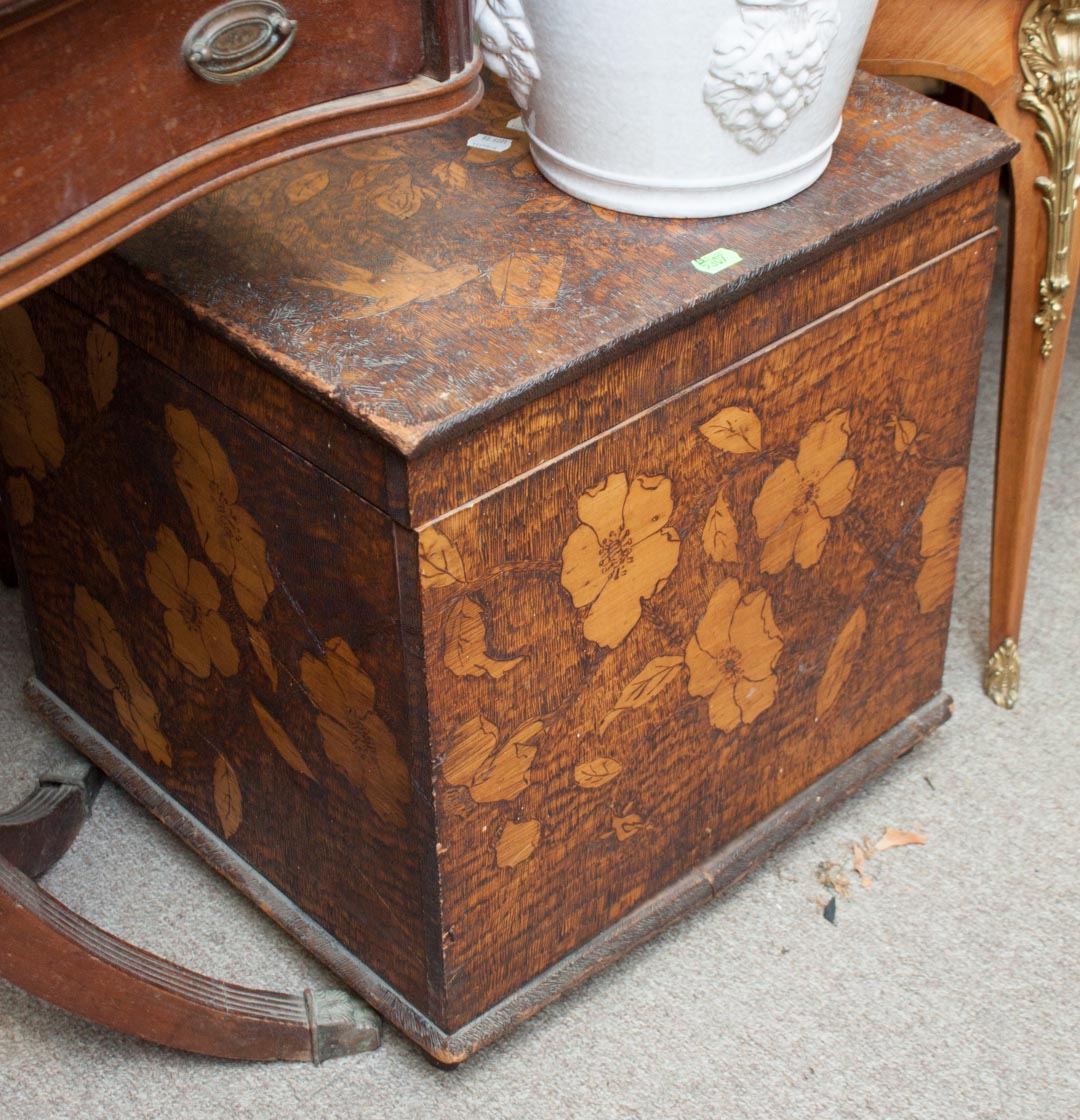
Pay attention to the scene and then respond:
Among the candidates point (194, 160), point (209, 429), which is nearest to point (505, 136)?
point (209, 429)

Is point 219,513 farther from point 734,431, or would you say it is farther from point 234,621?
point 734,431

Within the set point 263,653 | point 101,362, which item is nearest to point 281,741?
point 263,653

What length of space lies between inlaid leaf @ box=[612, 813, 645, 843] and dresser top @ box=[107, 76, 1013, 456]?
1.28 feet

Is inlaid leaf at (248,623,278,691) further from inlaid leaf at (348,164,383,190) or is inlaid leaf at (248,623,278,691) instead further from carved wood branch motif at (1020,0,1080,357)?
carved wood branch motif at (1020,0,1080,357)

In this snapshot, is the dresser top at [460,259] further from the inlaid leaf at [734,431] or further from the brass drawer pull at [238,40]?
the brass drawer pull at [238,40]

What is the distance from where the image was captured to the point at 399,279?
94 cm

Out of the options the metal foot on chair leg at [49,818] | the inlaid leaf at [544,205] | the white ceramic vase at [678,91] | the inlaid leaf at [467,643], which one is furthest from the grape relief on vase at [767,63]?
the metal foot on chair leg at [49,818]

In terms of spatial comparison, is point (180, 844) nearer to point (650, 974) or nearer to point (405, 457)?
point (650, 974)

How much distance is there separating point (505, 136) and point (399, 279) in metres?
0.21

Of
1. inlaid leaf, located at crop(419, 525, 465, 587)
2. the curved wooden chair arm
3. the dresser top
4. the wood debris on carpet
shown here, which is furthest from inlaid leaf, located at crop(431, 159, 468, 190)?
the wood debris on carpet

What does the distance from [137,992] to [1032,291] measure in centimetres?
88

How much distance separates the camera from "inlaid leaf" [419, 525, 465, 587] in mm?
864

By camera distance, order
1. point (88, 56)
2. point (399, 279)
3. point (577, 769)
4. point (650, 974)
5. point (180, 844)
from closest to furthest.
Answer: point (88, 56)
point (399, 279)
point (577, 769)
point (650, 974)
point (180, 844)

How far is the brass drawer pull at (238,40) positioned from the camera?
67cm
